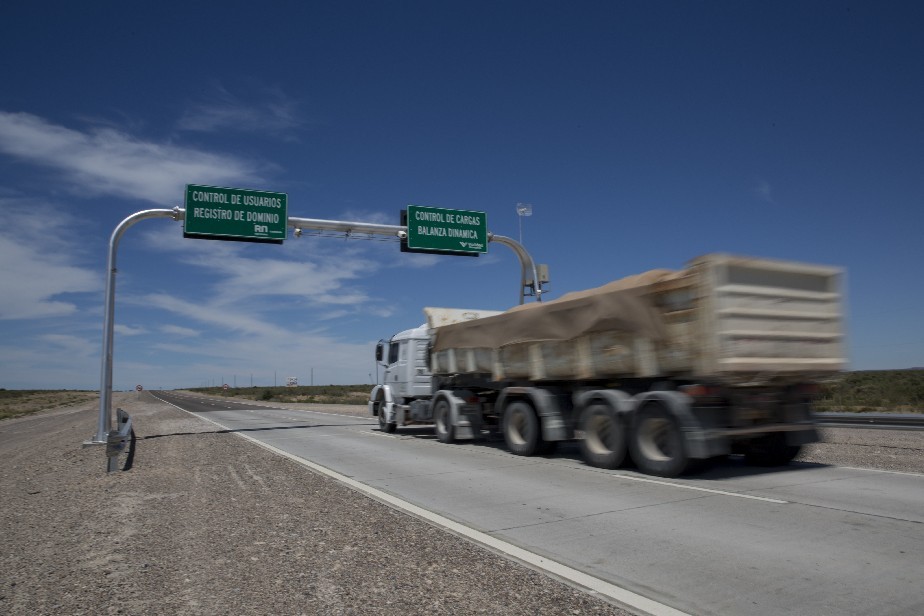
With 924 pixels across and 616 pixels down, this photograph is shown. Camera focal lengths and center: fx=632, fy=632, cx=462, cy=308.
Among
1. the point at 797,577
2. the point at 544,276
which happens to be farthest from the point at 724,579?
the point at 544,276

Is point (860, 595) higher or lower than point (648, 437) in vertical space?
lower

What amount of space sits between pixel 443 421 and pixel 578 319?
5552 mm

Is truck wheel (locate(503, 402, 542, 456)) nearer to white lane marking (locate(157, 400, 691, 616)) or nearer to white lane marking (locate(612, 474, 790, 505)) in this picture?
white lane marking (locate(612, 474, 790, 505))

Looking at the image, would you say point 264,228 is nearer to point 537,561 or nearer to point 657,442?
point 657,442

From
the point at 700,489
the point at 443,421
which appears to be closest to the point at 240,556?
the point at 700,489

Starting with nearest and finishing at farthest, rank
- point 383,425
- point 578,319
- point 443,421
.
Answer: point 578,319
point 443,421
point 383,425

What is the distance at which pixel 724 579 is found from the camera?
475 centimetres

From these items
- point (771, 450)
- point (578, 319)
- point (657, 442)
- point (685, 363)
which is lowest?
point (771, 450)

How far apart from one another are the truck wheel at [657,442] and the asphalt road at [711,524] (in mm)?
276

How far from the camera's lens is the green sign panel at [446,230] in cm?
2062

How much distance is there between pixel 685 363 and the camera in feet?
30.1

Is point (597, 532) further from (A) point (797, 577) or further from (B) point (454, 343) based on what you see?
(B) point (454, 343)

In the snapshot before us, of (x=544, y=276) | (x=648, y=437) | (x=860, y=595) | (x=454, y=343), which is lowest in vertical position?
(x=860, y=595)

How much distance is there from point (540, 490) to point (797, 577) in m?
4.21
